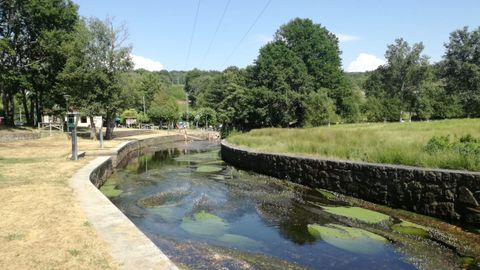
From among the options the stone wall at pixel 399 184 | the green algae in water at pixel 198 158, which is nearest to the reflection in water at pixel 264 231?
the stone wall at pixel 399 184

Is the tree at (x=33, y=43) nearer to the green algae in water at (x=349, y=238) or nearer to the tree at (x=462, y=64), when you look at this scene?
the green algae in water at (x=349, y=238)

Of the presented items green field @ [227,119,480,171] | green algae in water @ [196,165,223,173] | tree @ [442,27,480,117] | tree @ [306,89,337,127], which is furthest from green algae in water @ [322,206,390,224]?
tree @ [442,27,480,117]

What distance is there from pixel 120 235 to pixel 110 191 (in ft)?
27.5

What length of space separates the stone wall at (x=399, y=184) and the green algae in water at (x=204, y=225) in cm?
454

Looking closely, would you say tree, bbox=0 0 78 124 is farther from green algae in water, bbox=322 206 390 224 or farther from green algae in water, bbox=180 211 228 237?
green algae in water, bbox=322 206 390 224

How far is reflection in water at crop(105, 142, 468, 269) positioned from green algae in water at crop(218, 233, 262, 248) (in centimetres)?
2

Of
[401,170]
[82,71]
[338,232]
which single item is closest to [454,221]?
[401,170]

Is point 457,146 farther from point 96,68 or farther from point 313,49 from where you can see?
point 313,49

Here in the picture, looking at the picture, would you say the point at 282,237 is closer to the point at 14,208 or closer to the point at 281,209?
the point at 281,209

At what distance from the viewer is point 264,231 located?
958 cm

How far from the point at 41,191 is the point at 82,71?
82.7 ft

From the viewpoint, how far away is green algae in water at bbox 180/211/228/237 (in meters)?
9.41

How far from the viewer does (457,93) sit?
63781 millimetres

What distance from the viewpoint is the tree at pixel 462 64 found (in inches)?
2552
